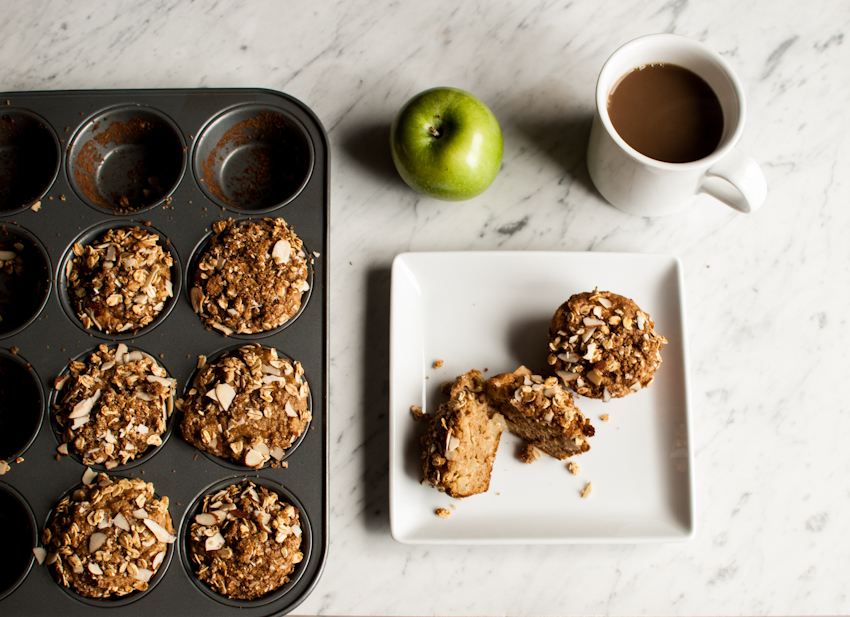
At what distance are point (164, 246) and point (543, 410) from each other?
44.9 inches

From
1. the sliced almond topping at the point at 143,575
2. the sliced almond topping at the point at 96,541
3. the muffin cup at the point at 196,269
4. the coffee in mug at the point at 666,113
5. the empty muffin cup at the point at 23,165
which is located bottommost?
the sliced almond topping at the point at 143,575

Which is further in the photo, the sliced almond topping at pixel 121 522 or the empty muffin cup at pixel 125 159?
the empty muffin cup at pixel 125 159

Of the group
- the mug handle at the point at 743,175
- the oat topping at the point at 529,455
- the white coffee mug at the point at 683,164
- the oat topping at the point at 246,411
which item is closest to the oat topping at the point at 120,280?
the oat topping at the point at 246,411

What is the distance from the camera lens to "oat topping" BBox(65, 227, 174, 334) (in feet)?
4.98

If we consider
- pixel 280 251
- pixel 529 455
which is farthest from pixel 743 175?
pixel 280 251

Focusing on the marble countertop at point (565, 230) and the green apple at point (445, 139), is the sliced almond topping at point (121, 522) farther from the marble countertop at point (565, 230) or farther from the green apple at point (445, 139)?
the green apple at point (445, 139)

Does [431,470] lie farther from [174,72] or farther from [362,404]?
[174,72]

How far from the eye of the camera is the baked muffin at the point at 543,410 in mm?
1476

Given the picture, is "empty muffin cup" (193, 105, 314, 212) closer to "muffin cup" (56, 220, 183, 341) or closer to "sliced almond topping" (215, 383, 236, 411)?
"muffin cup" (56, 220, 183, 341)

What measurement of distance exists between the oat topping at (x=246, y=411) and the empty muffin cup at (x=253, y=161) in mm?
508

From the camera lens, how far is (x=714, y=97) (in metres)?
1.48

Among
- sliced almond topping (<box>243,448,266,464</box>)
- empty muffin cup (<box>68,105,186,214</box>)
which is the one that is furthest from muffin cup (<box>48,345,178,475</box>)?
empty muffin cup (<box>68,105,186,214</box>)

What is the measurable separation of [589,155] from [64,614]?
6.25 ft

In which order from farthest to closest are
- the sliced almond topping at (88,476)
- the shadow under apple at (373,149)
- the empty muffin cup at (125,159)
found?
the shadow under apple at (373,149)
the empty muffin cup at (125,159)
the sliced almond topping at (88,476)
